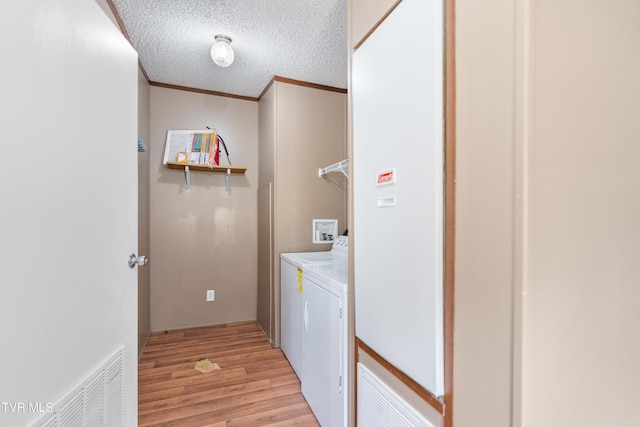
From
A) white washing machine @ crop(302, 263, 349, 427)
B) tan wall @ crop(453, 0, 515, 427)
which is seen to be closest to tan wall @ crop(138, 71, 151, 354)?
white washing machine @ crop(302, 263, 349, 427)

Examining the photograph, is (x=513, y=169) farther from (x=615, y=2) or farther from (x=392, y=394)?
(x=392, y=394)

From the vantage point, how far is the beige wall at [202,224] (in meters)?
2.87

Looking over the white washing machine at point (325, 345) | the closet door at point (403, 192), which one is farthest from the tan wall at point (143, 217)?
the closet door at point (403, 192)

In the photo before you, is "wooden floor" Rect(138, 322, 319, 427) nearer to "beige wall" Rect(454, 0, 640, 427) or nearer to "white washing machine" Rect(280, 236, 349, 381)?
"white washing machine" Rect(280, 236, 349, 381)

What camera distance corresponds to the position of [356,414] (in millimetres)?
1261

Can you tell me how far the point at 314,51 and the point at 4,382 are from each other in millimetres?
2376

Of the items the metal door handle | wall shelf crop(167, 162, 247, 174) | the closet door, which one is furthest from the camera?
wall shelf crop(167, 162, 247, 174)

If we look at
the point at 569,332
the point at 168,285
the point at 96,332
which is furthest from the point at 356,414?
the point at 168,285

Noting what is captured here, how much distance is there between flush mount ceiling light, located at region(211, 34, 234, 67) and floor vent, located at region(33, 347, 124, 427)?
1.88 m

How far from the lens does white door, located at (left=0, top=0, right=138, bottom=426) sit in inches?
27.0

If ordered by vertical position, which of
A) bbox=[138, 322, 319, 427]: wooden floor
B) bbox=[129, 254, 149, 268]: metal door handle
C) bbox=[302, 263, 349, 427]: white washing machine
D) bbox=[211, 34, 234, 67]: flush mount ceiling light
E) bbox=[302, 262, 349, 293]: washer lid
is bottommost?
bbox=[138, 322, 319, 427]: wooden floor

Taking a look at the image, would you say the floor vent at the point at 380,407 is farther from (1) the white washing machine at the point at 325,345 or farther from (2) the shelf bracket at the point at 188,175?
(2) the shelf bracket at the point at 188,175

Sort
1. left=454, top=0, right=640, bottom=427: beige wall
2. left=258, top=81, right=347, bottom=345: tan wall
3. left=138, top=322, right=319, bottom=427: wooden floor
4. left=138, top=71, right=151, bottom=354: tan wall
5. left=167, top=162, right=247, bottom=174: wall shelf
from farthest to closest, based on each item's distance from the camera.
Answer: left=167, top=162, right=247, bottom=174: wall shelf
left=258, top=81, right=347, bottom=345: tan wall
left=138, top=71, right=151, bottom=354: tan wall
left=138, top=322, right=319, bottom=427: wooden floor
left=454, top=0, right=640, bottom=427: beige wall

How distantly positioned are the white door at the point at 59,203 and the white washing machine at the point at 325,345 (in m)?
0.92
